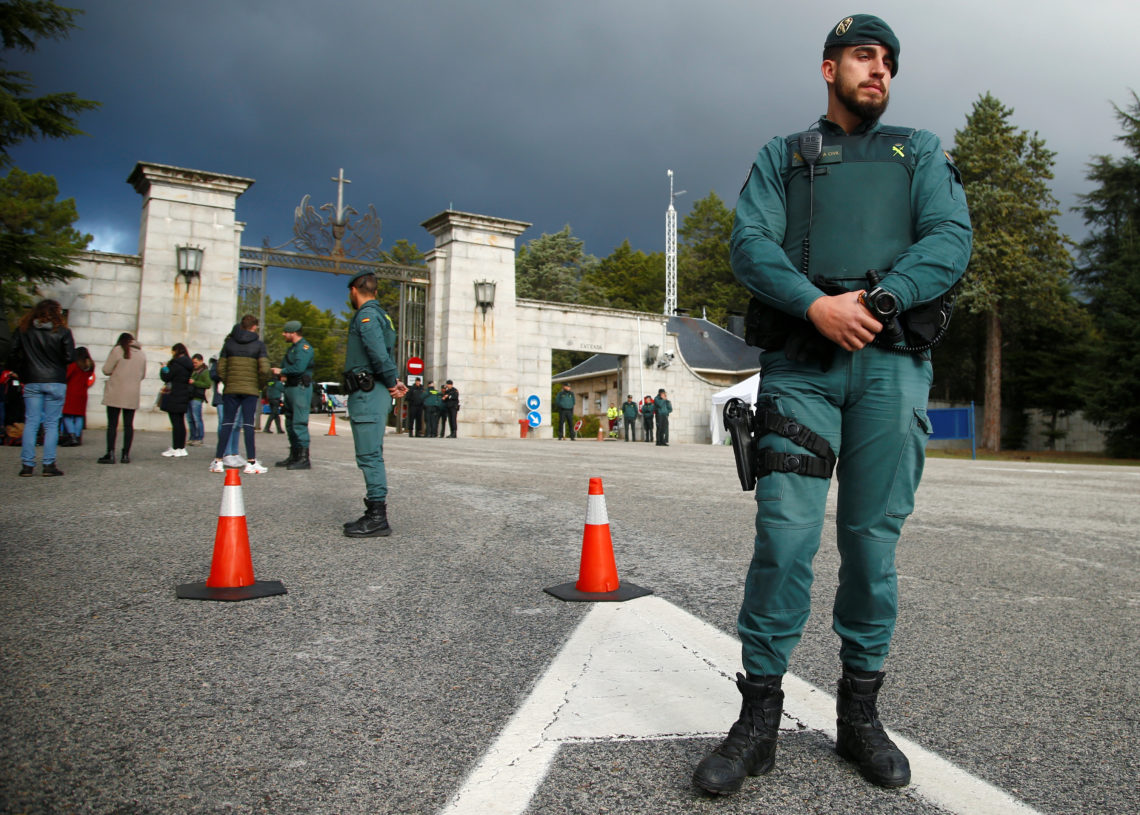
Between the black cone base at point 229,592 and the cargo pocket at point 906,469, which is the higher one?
the cargo pocket at point 906,469

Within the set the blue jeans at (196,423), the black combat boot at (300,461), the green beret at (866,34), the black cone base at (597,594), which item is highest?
the green beret at (866,34)

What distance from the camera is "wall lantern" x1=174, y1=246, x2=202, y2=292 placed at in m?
20.9

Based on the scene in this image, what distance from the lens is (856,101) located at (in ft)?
8.13

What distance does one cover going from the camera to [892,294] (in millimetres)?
2201

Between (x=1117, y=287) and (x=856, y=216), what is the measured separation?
36.4 meters

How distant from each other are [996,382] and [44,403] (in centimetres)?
3630

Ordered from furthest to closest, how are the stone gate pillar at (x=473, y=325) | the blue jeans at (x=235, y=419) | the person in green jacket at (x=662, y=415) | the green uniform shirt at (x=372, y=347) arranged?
the person in green jacket at (x=662, y=415), the stone gate pillar at (x=473, y=325), the blue jeans at (x=235, y=419), the green uniform shirt at (x=372, y=347)

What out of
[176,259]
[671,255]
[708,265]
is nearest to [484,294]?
[176,259]

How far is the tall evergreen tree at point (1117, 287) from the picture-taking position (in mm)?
30609

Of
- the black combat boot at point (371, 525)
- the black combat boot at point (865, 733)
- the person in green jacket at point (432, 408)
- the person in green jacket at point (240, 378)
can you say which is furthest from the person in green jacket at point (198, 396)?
the black combat boot at point (865, 733)

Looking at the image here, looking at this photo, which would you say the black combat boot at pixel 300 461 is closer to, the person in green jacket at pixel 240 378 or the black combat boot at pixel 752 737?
the person in green jacket at pixel 240 378

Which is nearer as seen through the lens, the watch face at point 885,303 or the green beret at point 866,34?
the watch face at point 885,303

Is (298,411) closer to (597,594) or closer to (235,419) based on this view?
(235,419)

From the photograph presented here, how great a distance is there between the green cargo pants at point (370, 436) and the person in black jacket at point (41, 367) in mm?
4613
